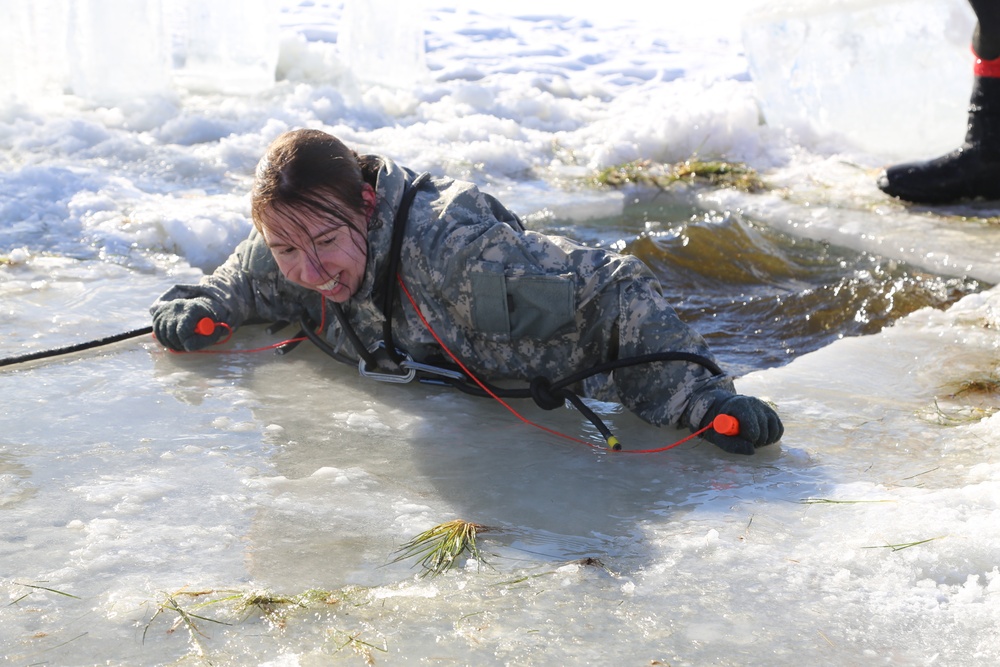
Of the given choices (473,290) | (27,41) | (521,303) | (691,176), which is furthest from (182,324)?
(27,41)

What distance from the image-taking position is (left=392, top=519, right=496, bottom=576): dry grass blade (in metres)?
2.00

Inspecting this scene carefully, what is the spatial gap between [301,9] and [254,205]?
12.7m

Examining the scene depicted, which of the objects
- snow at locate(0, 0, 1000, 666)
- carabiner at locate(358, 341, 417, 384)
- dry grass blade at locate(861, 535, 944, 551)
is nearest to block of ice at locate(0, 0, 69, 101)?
snow at locate(0, 0, 1000, 666)

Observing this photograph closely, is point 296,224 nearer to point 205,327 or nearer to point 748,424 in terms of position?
point 205,327

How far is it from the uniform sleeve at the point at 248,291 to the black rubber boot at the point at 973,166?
12.2ft

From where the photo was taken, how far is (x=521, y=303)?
286 centimetres

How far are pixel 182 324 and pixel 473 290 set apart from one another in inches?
37.1

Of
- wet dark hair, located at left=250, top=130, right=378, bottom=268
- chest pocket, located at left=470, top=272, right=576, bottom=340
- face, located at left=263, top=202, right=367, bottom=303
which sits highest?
wet dark hair, located at left=250, top=130, right=378, bottom=268

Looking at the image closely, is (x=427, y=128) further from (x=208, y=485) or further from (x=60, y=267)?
(x=208, y=485)

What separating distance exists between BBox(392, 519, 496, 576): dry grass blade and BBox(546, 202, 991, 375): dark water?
1.76 meters

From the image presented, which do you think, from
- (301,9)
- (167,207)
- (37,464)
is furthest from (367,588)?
(301,9)

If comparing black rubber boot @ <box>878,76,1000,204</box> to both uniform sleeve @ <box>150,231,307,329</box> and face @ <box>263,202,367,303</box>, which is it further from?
face @ <box>263,202,367,303</box>

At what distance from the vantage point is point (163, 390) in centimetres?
295

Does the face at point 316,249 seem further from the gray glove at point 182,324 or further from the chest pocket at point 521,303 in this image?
the gray glove at point 182,324
